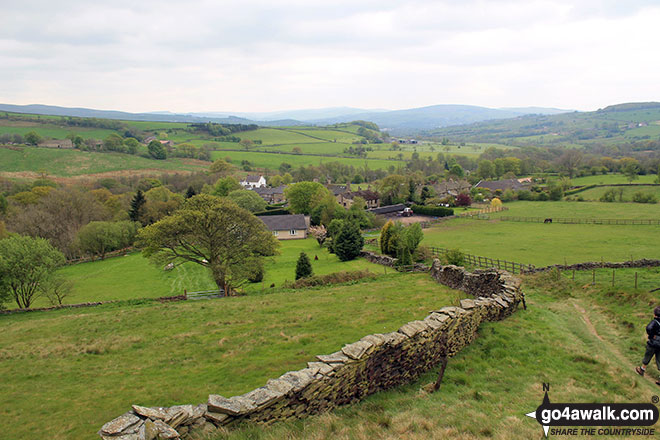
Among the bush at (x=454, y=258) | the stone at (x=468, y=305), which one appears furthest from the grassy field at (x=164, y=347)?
the bush at (x=454, y=258)

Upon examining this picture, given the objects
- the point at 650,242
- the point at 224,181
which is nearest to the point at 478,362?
Answer: the point at 650,242

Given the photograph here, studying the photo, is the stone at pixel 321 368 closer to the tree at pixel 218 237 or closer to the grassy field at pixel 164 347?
the grassy field at pixel 164 347

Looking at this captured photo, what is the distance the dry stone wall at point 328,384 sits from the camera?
25.0 feet

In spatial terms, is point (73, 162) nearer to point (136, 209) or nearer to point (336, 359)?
point (136, 209)

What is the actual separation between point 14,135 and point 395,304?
18797cm

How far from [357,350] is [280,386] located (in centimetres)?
216

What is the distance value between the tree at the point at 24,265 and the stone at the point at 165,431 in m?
27.5

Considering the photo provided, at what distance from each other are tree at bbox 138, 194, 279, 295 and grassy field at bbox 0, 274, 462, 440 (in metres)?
6.25

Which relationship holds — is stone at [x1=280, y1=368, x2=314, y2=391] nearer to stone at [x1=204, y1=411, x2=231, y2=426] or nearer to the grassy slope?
stone at [x1=204, y1=411, x2=231, y2=426]

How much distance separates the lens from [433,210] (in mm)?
87000

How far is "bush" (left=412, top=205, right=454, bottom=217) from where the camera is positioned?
84.8m

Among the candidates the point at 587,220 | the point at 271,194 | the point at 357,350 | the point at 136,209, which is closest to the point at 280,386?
the point at 357,350

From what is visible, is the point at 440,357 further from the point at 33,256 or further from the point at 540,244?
the point at 540,244

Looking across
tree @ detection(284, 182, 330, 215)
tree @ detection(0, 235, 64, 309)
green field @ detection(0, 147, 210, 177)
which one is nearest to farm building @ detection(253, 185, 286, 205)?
tree @ detection(284, 182, 330, 215)
